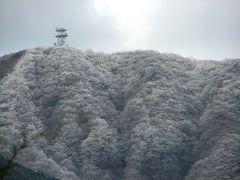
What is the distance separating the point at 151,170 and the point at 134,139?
21.4 ft

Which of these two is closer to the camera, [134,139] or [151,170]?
[151,170]

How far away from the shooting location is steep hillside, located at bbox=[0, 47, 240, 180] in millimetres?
68312

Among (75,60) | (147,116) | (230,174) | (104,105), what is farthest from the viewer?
(75,60)

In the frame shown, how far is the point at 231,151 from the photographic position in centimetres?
6669

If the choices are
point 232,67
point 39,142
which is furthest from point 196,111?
point 39,142

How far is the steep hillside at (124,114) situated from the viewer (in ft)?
224

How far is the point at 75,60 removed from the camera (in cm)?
8981

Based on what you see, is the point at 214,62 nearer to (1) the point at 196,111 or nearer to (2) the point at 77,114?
(1) the point at 196,111

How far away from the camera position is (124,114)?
8044cm

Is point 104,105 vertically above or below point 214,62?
below

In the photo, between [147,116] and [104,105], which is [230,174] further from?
[104,105]

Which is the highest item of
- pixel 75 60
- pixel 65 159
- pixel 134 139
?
pixel 75 60

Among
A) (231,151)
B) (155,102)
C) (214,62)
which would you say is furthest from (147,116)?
(214,62)

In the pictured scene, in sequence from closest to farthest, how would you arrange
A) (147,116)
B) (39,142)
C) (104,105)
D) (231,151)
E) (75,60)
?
(231,151) < (39,142) < (147,116) < (104,105) < (75,60)
